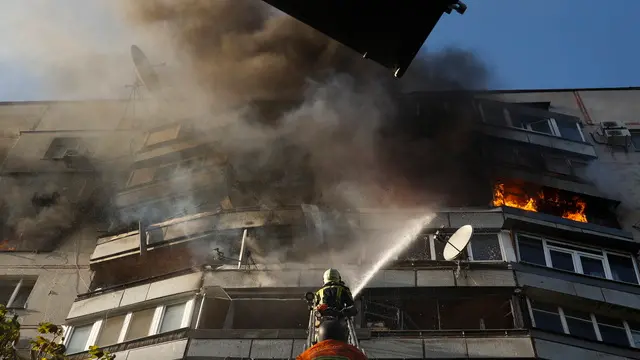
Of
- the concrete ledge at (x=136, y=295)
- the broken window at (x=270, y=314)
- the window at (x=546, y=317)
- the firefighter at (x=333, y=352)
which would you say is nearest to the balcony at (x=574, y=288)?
the window at (x=546, y=317)

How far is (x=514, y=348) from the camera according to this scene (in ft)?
39.3

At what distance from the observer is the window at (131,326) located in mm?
13516

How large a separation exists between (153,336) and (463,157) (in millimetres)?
11324

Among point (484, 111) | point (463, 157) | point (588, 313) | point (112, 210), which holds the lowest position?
point (588, 313)

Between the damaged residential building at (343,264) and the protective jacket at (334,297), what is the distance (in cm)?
306

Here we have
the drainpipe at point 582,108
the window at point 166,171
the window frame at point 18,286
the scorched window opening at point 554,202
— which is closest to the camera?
the window frame at point 18,286

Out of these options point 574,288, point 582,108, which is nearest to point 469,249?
point 574,288

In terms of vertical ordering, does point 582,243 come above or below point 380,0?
above

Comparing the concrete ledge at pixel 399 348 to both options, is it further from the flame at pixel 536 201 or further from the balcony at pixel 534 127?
the balcony at pixel 534 127

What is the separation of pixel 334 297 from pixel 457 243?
16.2ft

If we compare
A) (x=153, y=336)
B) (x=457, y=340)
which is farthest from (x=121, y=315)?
(x=457, y=340)

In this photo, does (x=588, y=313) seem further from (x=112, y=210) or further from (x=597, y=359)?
(x=112, y=210)

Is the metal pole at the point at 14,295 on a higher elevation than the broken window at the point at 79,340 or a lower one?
higher

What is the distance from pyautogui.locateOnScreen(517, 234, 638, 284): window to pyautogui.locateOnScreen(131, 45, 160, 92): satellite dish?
1655 centimetres
